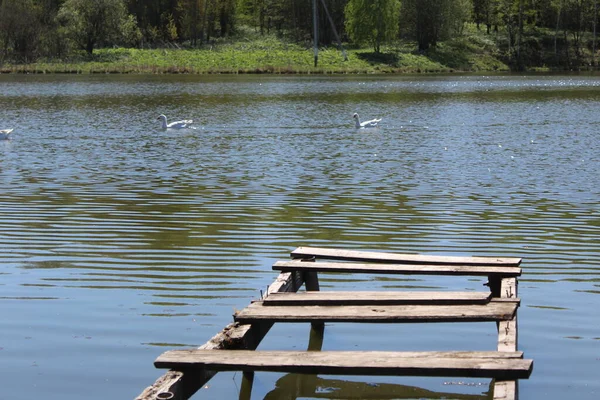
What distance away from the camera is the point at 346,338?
916 centimetres

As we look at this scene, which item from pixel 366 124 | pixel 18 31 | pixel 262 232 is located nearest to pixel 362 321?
pixel 262 232

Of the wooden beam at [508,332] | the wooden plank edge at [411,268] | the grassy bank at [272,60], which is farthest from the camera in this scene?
the grassy bank at [272,60]

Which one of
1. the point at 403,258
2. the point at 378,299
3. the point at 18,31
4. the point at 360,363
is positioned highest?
the point at 18,31

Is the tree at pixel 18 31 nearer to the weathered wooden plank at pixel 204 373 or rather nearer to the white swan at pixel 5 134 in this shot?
the white swan at pixel 5 134

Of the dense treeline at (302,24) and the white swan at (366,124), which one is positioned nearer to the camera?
the white swan at (366,124)

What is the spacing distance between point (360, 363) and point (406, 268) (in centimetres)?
341

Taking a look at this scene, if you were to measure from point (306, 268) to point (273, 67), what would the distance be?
85996 millimetres

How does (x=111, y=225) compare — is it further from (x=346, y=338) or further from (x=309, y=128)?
(x=309, y=128)

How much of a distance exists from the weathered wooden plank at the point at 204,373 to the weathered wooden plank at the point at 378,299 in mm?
397

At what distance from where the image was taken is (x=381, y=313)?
7.82 meters

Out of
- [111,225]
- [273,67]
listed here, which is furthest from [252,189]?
[273,67]

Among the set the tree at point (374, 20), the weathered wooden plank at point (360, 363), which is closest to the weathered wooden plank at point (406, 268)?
the weathered wooden plank at point (360, 363)

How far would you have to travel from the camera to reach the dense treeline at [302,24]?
10231 cm

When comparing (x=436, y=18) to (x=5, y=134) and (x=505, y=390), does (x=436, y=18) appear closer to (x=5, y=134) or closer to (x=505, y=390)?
(x=5, y=134)
